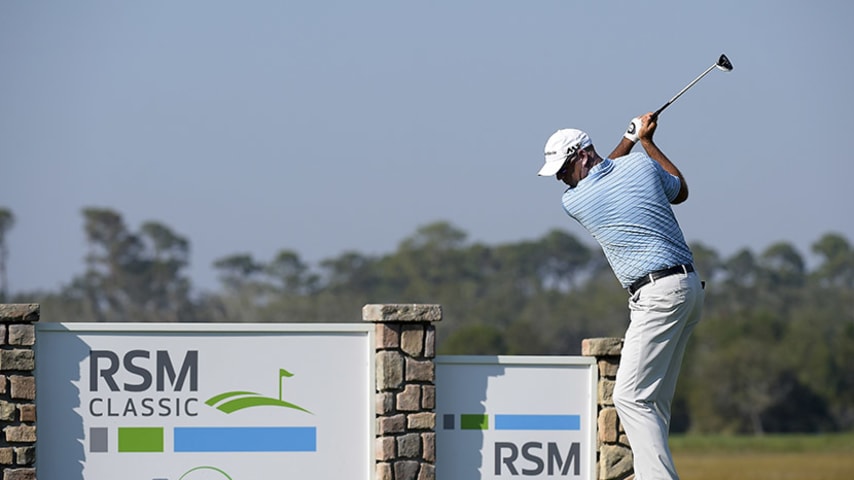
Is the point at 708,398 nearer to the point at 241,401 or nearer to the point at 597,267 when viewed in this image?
the point at 597,267

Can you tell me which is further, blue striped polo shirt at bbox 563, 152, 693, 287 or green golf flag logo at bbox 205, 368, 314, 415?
green golf flag logo at bbox 205, 368, 314, 415

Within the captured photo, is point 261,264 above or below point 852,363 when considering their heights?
above

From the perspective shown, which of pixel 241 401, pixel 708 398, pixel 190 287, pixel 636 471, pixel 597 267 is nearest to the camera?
pixel 636 471

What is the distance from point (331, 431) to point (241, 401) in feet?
1.67

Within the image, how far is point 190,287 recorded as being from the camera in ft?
200

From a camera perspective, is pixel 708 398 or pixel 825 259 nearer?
pixel 708 398

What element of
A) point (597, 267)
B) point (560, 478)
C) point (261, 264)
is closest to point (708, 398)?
point (597, 267)

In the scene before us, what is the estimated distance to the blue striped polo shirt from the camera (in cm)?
709

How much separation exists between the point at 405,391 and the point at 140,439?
4.68 feet

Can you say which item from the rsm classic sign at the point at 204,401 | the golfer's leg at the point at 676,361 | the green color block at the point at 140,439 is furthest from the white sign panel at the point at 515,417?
the green color block at the point at 140,439

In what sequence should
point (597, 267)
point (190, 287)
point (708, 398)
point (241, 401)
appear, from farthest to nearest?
point (597, 267), point (190, 287), point (708, 398), point (241, 401)

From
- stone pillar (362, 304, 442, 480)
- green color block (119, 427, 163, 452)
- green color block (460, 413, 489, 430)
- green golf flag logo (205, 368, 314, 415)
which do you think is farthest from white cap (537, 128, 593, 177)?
green color block (119, 427, 163, 452)

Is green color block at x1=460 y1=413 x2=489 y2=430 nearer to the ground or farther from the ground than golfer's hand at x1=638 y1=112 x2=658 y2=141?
nearer to the ground

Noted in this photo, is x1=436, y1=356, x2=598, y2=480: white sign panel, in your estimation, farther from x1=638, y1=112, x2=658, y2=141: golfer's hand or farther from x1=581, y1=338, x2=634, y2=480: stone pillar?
x1=638, y1=112, x2=658, y2=141: golfer's hand
